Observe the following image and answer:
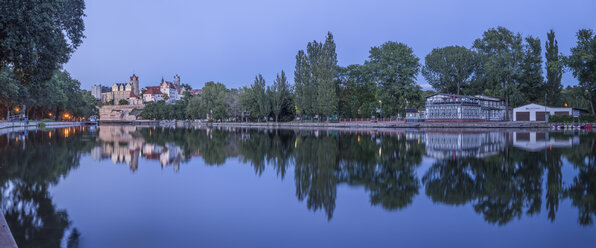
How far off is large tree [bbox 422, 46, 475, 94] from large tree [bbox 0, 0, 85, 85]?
68128mm

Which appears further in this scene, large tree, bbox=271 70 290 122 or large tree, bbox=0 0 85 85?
large tree, bbox=271 70 290 122

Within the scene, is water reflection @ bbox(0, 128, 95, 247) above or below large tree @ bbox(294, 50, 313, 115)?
below

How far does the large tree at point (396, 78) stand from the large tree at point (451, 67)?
535 inches

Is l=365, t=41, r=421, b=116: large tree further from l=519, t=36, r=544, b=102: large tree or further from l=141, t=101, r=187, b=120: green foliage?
l=141, t=101, r=187, b=120: green foliage

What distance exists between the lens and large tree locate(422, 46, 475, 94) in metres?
71.6

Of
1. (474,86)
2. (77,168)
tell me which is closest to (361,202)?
(77,168)

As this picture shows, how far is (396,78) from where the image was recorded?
61.0 m

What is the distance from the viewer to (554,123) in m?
50.1

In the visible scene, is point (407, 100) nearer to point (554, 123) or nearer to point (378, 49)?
point (378, 49)

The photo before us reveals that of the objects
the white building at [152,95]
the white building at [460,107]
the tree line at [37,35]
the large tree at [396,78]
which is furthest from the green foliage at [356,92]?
the white building at [152,95]

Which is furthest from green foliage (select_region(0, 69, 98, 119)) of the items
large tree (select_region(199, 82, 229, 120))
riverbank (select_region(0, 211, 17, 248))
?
large tree (select_region(199, 82, 229, 120))

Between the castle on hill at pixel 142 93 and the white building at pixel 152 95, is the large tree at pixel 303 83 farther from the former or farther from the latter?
the white building at pixel 152 95

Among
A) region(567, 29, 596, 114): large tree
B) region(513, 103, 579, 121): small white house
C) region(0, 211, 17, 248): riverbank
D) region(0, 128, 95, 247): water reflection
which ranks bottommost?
region(0, 128, 95, 247): water reflection

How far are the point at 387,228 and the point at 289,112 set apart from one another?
223 feet
